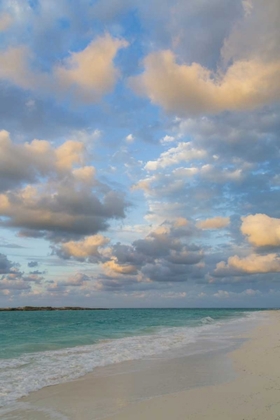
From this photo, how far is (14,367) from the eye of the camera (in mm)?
15031

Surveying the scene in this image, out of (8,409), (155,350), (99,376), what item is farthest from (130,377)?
(155,350)

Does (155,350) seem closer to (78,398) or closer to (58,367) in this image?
(58,367)

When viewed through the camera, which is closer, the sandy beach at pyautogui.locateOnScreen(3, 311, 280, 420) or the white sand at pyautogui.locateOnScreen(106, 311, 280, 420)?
the white sand at pyautogui.locateOnScreen(106, 311, 280, 420)

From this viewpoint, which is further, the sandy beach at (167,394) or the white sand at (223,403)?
the sandy beach at (167,394)

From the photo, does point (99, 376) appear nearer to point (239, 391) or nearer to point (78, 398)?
point (78, 398)

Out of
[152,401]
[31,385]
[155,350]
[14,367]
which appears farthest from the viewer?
[155,350]

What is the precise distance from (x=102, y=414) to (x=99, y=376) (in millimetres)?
4917

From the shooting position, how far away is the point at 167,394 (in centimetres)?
945

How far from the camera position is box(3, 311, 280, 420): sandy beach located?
25.1ft

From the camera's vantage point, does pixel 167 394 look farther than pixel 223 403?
Yes

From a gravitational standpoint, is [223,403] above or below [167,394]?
above

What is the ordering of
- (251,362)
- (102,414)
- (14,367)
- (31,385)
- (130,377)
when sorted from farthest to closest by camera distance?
1. (14,367)
2. (251,362)
3. (130,377)
4. (31,385)
5. (102,414)

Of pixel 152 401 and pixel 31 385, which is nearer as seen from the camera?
pixel 152 401

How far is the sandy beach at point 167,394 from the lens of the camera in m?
7.65
